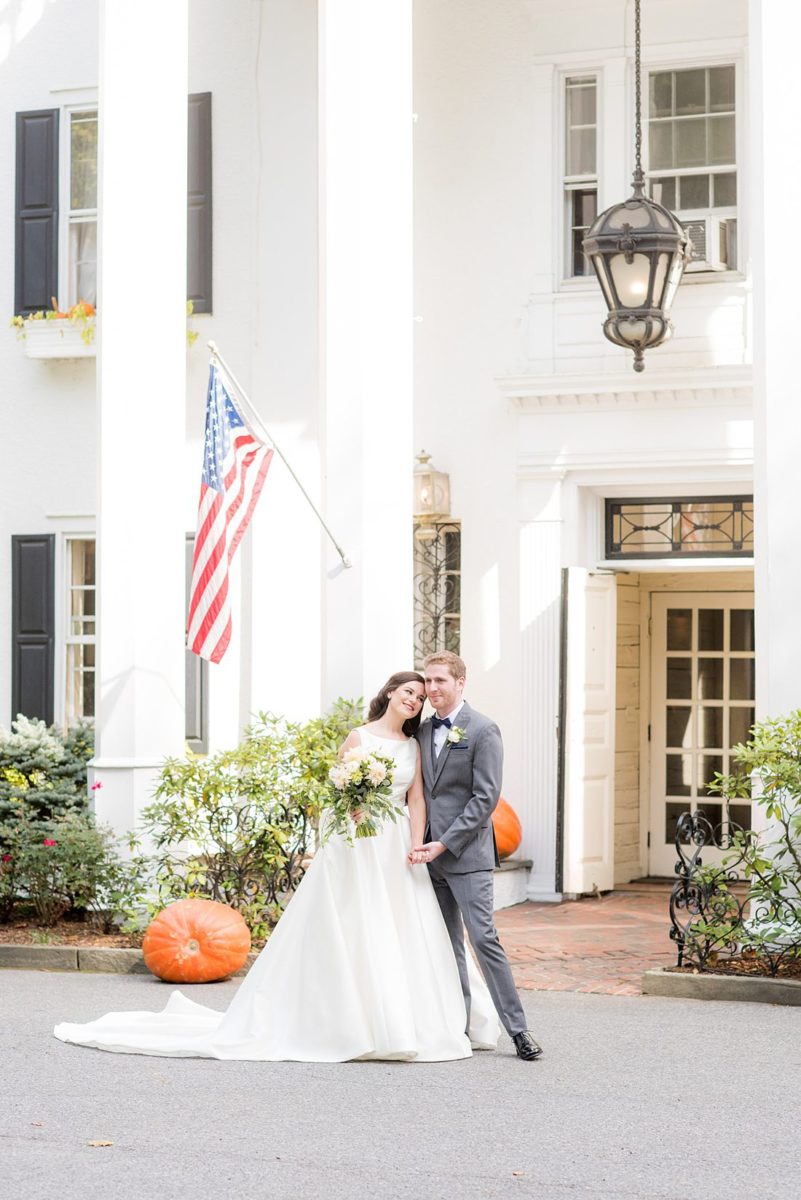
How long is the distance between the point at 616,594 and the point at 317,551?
2.53m

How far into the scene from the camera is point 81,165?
49.2ft

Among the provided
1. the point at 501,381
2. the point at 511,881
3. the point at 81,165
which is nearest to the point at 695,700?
the point at 511,881

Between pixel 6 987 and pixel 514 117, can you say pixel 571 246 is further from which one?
pixel 6 987

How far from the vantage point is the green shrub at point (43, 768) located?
11.7 metres

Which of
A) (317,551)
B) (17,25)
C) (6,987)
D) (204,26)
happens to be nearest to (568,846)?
(317,551)

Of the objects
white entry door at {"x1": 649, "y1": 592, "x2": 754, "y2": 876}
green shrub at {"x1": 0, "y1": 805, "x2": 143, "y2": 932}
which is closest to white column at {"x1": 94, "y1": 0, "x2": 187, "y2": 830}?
green shrub at {"x1": 0, "y1": 805, "x2": 143, "y2": 932}

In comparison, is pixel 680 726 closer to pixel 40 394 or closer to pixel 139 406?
pixel 139 406

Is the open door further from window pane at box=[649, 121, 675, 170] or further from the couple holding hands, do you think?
the couple holding hands

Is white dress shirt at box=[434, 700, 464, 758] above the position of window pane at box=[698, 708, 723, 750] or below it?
above

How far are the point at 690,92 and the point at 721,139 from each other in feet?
1.55

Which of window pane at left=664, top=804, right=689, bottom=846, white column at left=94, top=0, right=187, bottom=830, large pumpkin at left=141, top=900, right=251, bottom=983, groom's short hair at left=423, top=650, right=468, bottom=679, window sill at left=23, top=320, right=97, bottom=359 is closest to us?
groom's short hair at left=423, top=650, right=468, bottom=679

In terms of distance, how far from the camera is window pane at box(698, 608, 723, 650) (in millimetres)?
15445

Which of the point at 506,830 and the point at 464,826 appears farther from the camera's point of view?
the point at 506,830

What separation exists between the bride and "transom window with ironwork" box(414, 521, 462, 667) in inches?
230
